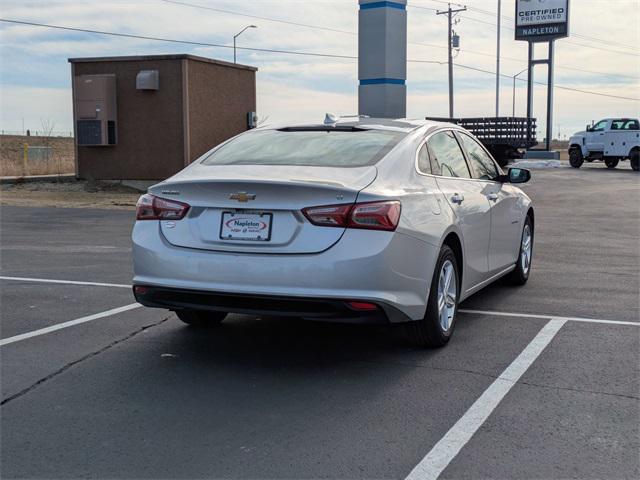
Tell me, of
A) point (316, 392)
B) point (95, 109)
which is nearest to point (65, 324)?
point (316, 392)

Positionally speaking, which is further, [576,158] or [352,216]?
[576,158]

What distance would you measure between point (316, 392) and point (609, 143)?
31.7 m

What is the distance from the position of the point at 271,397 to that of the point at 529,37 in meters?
41.2

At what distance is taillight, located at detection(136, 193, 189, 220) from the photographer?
542 centimetres

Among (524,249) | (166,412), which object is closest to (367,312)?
(166,412)

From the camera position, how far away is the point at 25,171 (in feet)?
89.4

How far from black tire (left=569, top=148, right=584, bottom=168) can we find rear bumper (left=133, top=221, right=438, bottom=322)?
3230 cm

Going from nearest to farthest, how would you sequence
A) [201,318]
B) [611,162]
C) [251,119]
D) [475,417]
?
1. [475,417]
2. [201,318]
3. [251,119]
4. [611,162]

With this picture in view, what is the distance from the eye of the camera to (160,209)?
552 centimetres

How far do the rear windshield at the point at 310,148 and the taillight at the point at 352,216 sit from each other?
0.58 meters

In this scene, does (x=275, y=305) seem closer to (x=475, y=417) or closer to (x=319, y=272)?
(x=319, y=272)

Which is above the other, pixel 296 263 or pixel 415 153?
pixel 415 153

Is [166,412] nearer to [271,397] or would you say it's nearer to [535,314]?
[271,397]

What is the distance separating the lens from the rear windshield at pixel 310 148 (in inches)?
226
